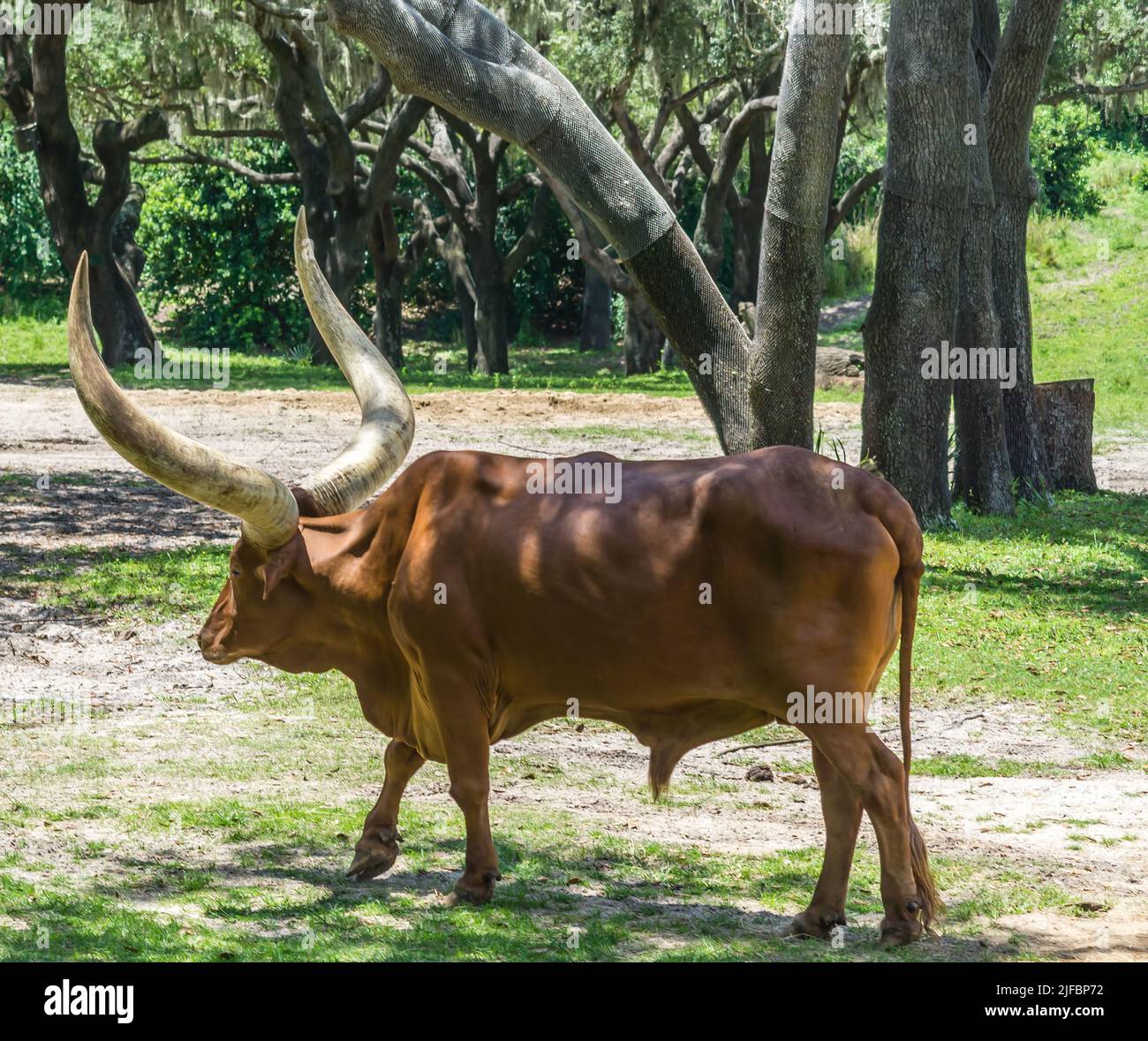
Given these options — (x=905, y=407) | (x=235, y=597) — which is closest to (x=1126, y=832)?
(x=235, y=597)

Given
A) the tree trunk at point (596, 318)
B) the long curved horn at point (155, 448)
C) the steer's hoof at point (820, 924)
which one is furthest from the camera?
the tree trunk at point (596, 318)

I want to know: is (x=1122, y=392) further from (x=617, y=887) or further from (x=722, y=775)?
(x=617, y=887)

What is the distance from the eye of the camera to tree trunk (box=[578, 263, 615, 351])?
116ft

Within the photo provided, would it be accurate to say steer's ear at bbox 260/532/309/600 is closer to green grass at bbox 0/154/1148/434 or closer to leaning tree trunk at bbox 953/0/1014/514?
leaning tree trunk at bbox 953/0/1014/514

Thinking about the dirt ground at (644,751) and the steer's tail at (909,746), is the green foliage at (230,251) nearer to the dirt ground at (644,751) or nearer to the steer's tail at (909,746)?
the dirt ground at (644,751)

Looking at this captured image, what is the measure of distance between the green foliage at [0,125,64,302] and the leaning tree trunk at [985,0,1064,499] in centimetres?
2415

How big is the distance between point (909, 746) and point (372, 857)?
6.76 ft

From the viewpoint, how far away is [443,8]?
11875mm


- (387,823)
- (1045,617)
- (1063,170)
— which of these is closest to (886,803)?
(387,823)

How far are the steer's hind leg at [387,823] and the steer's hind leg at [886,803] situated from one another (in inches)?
66.2

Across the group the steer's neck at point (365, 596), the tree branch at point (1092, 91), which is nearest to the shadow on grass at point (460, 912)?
the steer's neck at point (365, 596)

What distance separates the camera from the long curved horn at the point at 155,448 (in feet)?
16.6

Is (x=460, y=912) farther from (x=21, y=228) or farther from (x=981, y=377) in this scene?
(x=21, y=228)

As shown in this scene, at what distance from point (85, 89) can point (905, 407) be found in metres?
21.4
